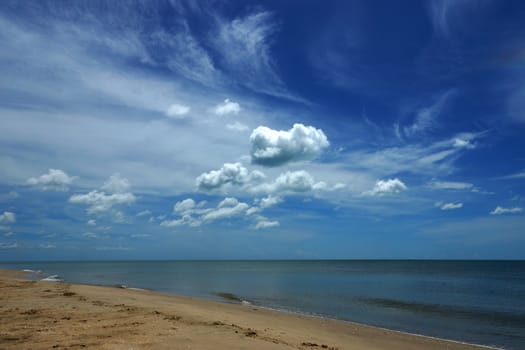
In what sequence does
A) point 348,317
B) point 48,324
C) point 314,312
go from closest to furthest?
1. point 48,324
2. point 348,317
3. point 314,312

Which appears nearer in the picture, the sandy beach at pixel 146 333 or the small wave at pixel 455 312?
the sandy beach at pixel 146 333

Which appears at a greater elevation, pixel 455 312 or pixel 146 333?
pixel 146 333

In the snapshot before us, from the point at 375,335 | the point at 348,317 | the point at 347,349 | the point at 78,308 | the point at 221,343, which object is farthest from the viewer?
the point at 348,317

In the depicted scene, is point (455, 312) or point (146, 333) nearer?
point (146, 333)

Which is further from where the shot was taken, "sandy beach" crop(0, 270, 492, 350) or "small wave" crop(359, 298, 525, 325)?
"small wave" crop(359, 298, 525, 325)

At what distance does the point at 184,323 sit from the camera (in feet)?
51.5

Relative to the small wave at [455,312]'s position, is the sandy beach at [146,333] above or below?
above

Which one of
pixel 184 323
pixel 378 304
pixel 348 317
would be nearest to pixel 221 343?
pixel 184 323

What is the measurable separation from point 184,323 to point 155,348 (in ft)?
17.2

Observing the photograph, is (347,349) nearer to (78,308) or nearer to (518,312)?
(78,308)

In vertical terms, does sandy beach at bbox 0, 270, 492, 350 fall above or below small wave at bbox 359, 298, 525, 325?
above

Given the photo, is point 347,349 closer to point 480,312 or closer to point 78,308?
point 78,308

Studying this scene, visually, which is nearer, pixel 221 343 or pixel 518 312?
pixel 221 343

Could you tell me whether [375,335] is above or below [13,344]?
below
